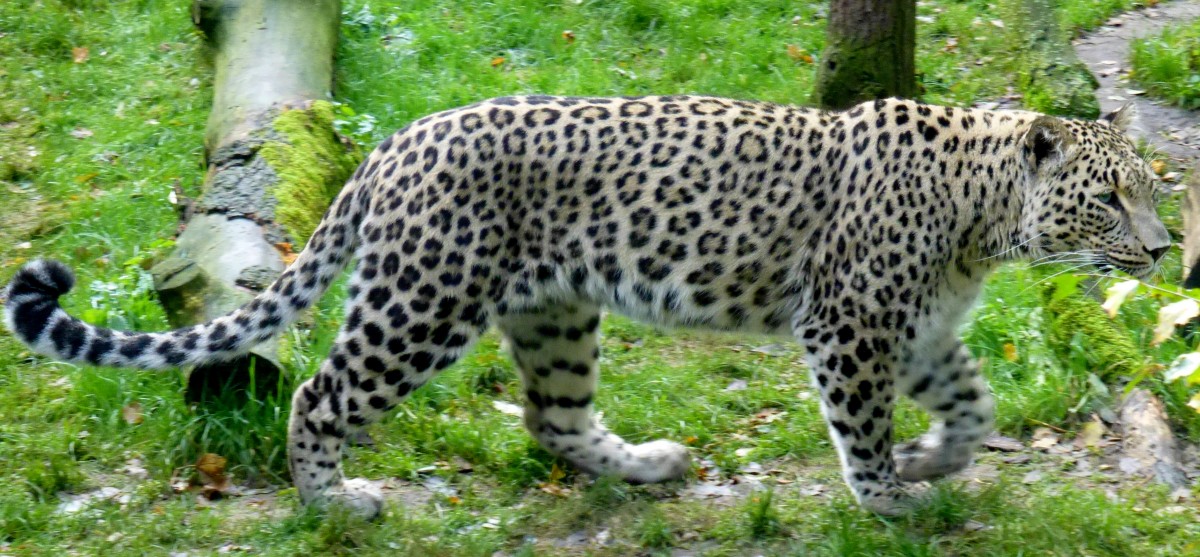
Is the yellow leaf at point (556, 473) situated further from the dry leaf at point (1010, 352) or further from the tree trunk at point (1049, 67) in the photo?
the tree trunk at point (1049, 67)

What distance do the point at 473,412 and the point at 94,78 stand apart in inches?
238

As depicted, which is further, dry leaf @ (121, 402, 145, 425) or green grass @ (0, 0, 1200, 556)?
dry leaf @ (121, 402, 145, 425)

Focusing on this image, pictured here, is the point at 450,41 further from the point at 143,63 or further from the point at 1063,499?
the point at 1063,499

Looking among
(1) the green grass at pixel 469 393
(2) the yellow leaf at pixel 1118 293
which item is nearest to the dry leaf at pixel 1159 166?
(1) the green grass at pixel 469 393

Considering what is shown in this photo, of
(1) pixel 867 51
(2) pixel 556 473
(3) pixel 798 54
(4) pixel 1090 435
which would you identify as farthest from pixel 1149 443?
(3) pixel 798 54

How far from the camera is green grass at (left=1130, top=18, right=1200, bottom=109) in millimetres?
10852

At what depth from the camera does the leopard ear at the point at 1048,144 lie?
6234mm

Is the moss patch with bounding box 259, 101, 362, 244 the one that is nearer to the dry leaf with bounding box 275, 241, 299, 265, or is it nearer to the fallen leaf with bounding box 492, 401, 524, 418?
the dry leaf with bounding box 275, 241, 299, 265

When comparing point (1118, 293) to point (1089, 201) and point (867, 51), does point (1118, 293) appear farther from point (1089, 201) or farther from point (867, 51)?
point (867, 51)

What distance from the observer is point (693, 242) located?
6.60 m

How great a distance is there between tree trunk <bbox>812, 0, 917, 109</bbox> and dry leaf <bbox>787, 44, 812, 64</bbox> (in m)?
1.81

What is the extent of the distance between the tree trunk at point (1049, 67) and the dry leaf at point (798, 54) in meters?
1.79

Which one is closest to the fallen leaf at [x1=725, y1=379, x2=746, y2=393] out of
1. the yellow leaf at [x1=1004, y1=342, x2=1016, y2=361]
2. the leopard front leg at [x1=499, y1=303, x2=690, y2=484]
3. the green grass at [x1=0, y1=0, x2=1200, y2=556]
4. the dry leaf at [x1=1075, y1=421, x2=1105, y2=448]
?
the green grass at [x1=0, y1=0, x2=1200, y2=556]

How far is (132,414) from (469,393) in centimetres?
198
